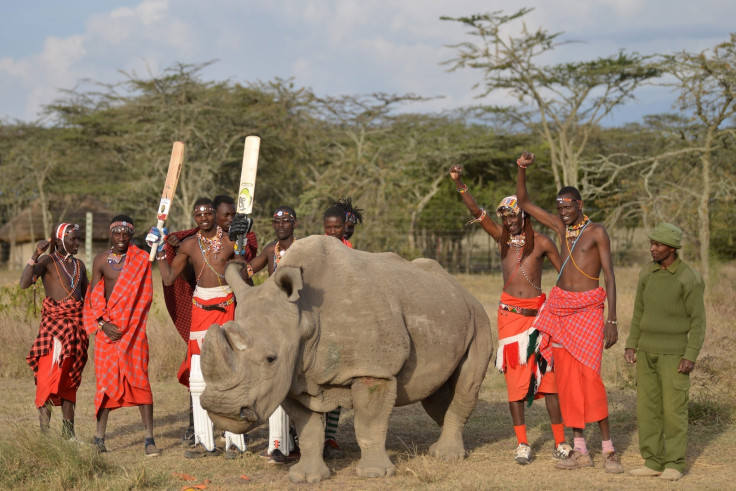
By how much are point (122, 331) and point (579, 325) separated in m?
3.82

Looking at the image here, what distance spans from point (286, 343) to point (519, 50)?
22.9 meters

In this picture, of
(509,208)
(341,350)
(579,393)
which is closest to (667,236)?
(509,208)

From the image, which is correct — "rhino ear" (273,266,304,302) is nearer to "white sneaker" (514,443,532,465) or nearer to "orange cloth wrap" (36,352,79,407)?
"white sneaker" (514,443,532,465)

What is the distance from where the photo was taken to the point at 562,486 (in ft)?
19.7

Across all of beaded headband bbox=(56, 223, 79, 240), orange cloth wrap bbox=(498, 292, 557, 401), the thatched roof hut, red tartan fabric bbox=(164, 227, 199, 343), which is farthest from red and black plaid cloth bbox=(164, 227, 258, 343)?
the thatched roof hut

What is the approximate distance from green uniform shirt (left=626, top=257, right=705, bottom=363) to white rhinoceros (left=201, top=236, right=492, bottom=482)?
1.43 m

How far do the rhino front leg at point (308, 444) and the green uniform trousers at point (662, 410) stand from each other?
243cm

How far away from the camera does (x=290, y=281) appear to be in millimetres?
5773

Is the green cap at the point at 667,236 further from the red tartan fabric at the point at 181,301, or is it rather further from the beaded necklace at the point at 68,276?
A: the beaded necklace at the point at 68,276

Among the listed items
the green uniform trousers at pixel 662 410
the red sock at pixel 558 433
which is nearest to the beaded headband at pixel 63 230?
the red sock at pixel 558 433

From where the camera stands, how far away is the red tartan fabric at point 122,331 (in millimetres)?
7176

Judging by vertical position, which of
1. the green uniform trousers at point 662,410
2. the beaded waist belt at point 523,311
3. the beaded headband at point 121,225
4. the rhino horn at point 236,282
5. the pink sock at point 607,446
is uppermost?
the beaded headband at point 121,225

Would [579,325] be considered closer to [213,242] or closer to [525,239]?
[525,239]

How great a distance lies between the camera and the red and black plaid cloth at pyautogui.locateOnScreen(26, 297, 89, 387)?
744 cm
